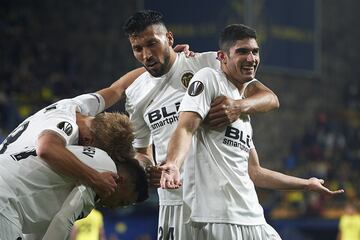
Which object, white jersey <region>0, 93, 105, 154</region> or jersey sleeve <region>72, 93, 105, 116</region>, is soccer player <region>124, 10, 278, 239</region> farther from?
white jersey <region>0, 93, 105, 154</region>

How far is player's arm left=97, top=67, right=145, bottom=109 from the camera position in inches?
198

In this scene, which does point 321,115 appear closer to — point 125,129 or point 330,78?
point 330,78

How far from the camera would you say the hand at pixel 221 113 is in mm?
4267

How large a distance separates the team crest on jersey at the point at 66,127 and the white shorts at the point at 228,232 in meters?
0.93

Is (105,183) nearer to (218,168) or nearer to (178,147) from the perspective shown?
(178,147)

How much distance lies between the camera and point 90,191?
3.80m

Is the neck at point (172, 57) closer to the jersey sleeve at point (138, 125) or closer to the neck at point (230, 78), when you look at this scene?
the jersey sleeve at point (138, 125)

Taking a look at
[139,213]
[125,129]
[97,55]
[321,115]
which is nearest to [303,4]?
[321,115]

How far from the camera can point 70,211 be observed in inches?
147

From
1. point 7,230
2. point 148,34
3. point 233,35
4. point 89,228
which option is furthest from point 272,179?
point 89,228

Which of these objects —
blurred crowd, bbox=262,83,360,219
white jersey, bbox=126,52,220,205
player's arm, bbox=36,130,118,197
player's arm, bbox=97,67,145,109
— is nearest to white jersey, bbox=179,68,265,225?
white jersey, bbox=126,52,220,205

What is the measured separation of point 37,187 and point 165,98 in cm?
133

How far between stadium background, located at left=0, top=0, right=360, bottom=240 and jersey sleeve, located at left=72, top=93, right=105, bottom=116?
852 centimetres

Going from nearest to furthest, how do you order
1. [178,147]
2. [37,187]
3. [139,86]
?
[37,187] < [178,147] < [139,86]
